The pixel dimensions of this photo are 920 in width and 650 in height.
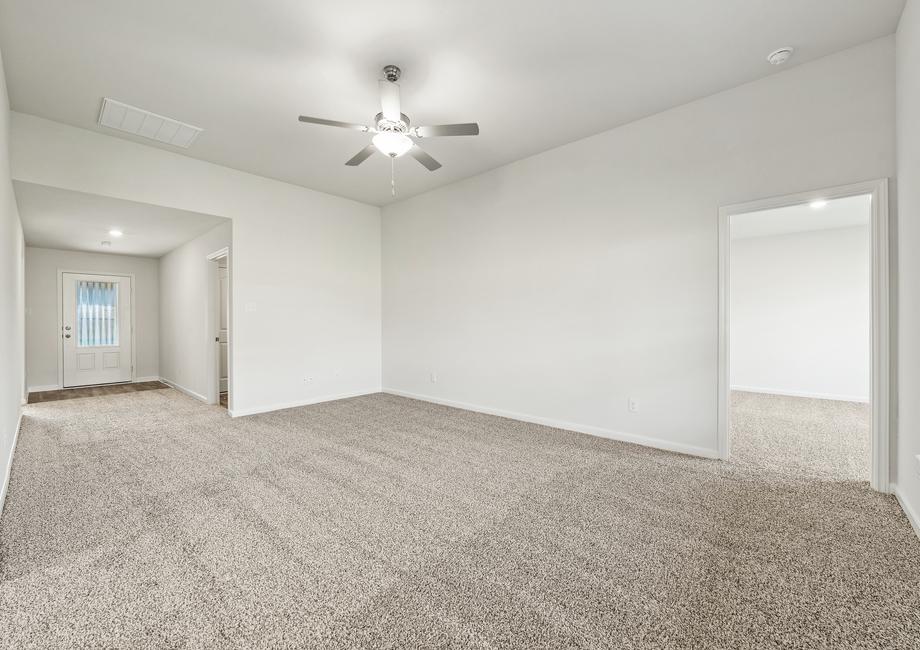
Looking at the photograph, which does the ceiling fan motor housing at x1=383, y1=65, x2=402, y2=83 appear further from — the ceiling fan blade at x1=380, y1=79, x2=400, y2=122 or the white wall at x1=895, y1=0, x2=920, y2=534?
the white wall at x1=895, y1=0, x2=920, y2=534

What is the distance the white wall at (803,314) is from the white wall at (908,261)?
436 cm

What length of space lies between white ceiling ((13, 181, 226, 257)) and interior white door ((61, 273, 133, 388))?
722mm

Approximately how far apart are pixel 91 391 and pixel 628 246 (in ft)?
27.2

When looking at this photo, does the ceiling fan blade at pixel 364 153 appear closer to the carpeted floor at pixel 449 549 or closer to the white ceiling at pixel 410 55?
the white ceiling at pixel 410 55

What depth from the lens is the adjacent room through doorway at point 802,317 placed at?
200 inches

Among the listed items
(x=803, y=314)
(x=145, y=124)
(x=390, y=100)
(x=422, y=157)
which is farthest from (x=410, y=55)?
(x=803, y=314)

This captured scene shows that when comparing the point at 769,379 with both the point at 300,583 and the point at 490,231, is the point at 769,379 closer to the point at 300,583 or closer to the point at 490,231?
the point at 490,231

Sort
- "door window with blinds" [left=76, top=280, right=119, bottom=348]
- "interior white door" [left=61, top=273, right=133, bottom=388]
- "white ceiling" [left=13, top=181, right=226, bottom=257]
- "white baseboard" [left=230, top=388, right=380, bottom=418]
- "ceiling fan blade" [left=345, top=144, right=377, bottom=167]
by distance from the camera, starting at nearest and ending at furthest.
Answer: "ceiling fan blade" [left=345, top=144, right=377, bottom=167] < "white ceiling" [left=13, top=181, right=226, bottom=257] < "white baseboard" [left=230, top=388, right=380, bottom=418] < "interior white door" [left=61, top=273, right=133, bottom=388] < "door window with blinds" [left=76, top=280, right=119, bottom=348]

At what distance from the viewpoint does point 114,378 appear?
734cm

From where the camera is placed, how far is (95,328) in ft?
23.3

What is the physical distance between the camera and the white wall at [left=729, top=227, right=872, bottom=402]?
579 centimetres

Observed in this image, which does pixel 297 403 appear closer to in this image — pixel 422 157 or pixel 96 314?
pixel 422 157

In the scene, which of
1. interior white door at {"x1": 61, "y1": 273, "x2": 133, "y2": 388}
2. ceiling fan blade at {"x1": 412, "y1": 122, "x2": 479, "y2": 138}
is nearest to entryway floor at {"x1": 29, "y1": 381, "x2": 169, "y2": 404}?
interior white door at {"x1": 61, "y1": 273, "x2": 133, "y2": 388}

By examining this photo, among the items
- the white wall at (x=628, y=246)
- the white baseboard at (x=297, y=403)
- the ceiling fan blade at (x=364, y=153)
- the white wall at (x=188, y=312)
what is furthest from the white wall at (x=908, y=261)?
the white wall at (x=188, y=312)
